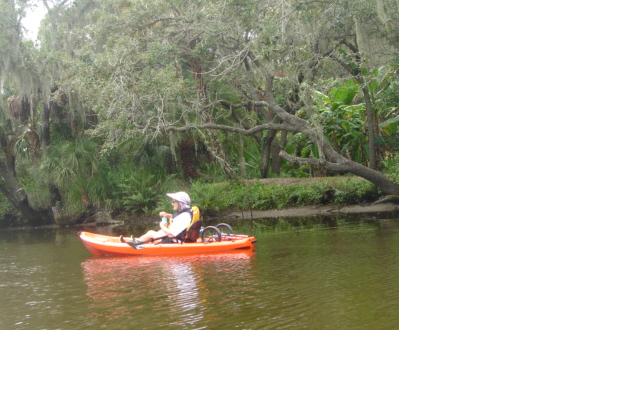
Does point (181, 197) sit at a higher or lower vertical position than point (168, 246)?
higher

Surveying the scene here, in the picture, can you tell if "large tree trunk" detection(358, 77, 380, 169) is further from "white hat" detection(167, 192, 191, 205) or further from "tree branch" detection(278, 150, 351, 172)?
"white hat" detection(167, 192, 191, 205)

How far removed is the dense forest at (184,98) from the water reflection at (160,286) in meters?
0.50

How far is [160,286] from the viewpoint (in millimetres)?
5543

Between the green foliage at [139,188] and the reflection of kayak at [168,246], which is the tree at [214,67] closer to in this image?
the green foliage at [139,188]

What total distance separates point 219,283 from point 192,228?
1.15 metres

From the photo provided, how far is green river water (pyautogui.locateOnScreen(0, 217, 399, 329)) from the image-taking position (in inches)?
192

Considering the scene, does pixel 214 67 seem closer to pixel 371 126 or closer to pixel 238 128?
pixel 238 128

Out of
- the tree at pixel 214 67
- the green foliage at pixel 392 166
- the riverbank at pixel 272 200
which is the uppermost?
the tree at pixel 214 67

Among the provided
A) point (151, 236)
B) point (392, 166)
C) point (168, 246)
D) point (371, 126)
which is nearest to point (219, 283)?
point (168, 246)

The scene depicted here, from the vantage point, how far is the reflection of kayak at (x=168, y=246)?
666cm
